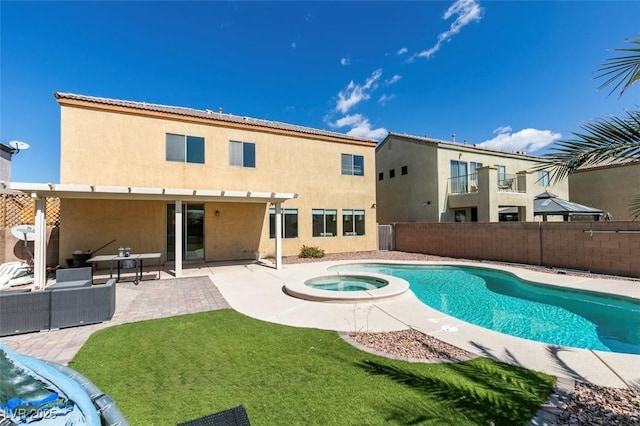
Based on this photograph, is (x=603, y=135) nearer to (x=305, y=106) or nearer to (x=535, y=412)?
(x=535, y=412)

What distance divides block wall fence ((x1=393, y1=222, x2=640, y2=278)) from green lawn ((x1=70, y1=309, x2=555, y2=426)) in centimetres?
1086

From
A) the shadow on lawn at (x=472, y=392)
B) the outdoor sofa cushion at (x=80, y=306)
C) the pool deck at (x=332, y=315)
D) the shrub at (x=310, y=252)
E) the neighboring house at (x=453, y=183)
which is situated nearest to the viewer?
the shadow on lawn at (x=472, y=392)

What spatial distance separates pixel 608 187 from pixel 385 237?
18624 mm

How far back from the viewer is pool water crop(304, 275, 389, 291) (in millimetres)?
10281

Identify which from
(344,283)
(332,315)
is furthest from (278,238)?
(332,315)

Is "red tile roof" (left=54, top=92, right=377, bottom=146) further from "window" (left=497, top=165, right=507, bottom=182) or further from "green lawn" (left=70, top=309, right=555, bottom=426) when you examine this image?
"green lawn" (left=70, top=309, right=555, bottom=426)

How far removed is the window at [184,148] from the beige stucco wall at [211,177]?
0.73 ft

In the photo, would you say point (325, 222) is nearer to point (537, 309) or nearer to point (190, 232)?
point (190, 232)

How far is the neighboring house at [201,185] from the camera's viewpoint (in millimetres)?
11922

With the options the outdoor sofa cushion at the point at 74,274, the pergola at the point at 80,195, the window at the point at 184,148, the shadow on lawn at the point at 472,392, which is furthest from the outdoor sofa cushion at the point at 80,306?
the window at the point at 184,148

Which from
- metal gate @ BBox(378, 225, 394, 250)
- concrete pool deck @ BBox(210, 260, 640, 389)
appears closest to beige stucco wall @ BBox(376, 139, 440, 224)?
metal gate @ BBox(378, 225, 394, 250)

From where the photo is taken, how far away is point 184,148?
546 inches

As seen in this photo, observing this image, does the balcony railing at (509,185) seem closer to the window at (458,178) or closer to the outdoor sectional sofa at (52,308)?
the window at (458,178)

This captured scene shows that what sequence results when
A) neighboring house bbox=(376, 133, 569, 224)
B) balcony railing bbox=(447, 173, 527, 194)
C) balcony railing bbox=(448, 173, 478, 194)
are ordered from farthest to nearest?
1. balcony railing bbox=(448, 173, 478, 194)
2. balcony railing bbox=(447, 173, 527, 194)
3. neighboring house bbox=(376, 133, 569, 224)
